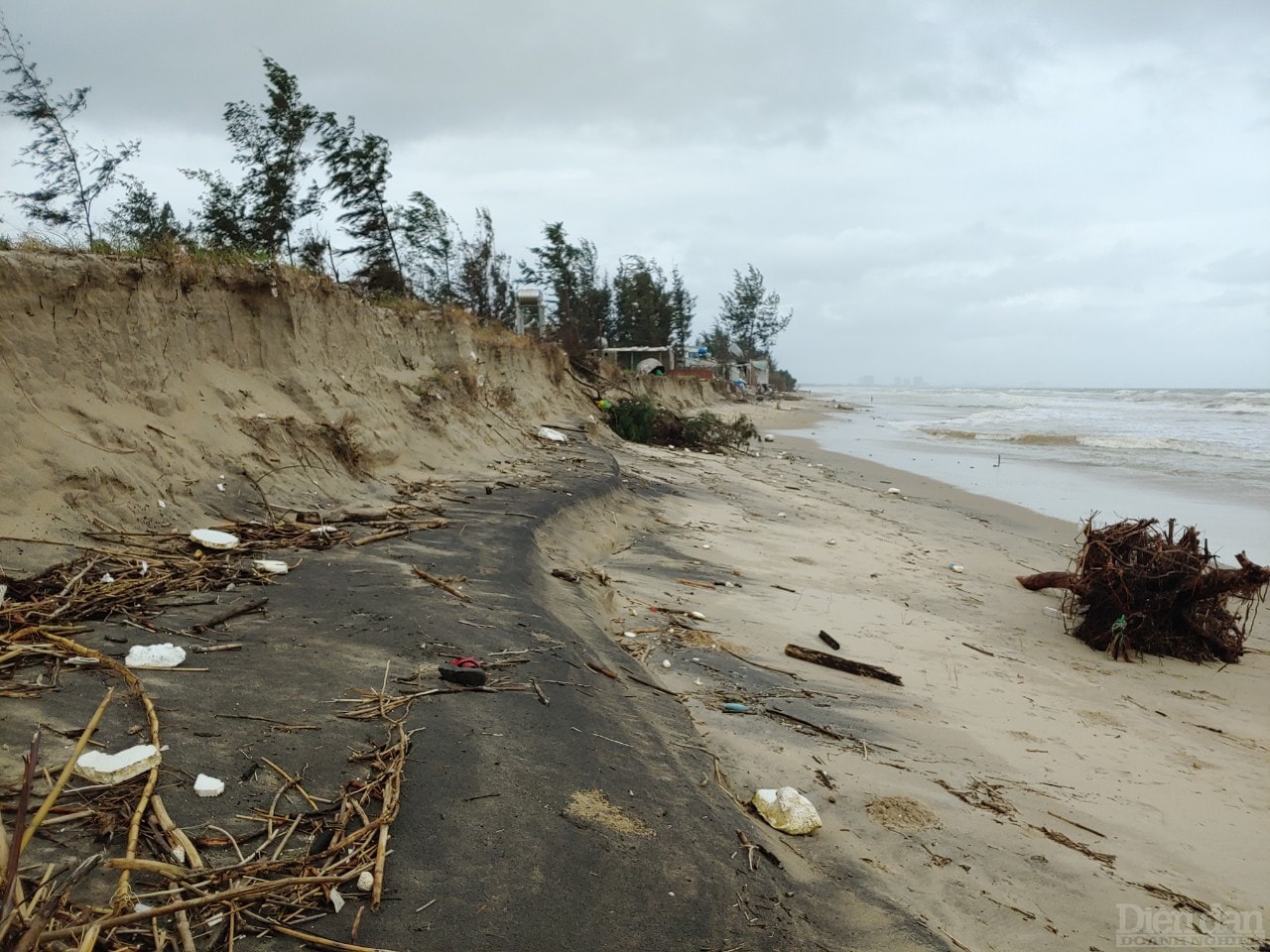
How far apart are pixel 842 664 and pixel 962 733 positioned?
A: 0.93m

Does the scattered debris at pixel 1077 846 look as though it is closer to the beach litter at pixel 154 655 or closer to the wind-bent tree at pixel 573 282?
the beach litter at pixel 154 655

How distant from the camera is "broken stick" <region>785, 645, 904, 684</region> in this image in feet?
16.7

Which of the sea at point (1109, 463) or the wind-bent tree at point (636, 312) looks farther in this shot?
the wind-bent tree at point (636, 312)

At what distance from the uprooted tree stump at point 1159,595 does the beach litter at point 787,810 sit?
4525 mm

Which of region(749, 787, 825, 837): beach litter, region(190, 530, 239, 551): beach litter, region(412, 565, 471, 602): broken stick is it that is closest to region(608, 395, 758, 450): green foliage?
region(412, 565, 471, 602): broken stick

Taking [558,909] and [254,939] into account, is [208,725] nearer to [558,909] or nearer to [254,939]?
[254,939]

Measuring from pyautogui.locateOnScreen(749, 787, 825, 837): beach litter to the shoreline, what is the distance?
67 millimetres

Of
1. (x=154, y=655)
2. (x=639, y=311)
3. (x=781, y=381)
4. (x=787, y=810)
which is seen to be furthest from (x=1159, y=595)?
(x=781, y=381)

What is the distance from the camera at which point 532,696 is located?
3338mm

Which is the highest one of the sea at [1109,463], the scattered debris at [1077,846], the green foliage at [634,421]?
the green foliage at [634,421]

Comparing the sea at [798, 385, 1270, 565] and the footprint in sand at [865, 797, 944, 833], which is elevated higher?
the sea at [798, 385, 1270, 565]

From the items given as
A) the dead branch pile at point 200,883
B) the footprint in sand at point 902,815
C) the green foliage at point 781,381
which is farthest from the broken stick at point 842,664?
the green foliage at point 781,381

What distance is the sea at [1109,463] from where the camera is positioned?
40.0ft

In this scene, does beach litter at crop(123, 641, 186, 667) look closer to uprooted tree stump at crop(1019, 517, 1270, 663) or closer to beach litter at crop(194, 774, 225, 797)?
beach litter at crop(194, 774, 225, 797)
